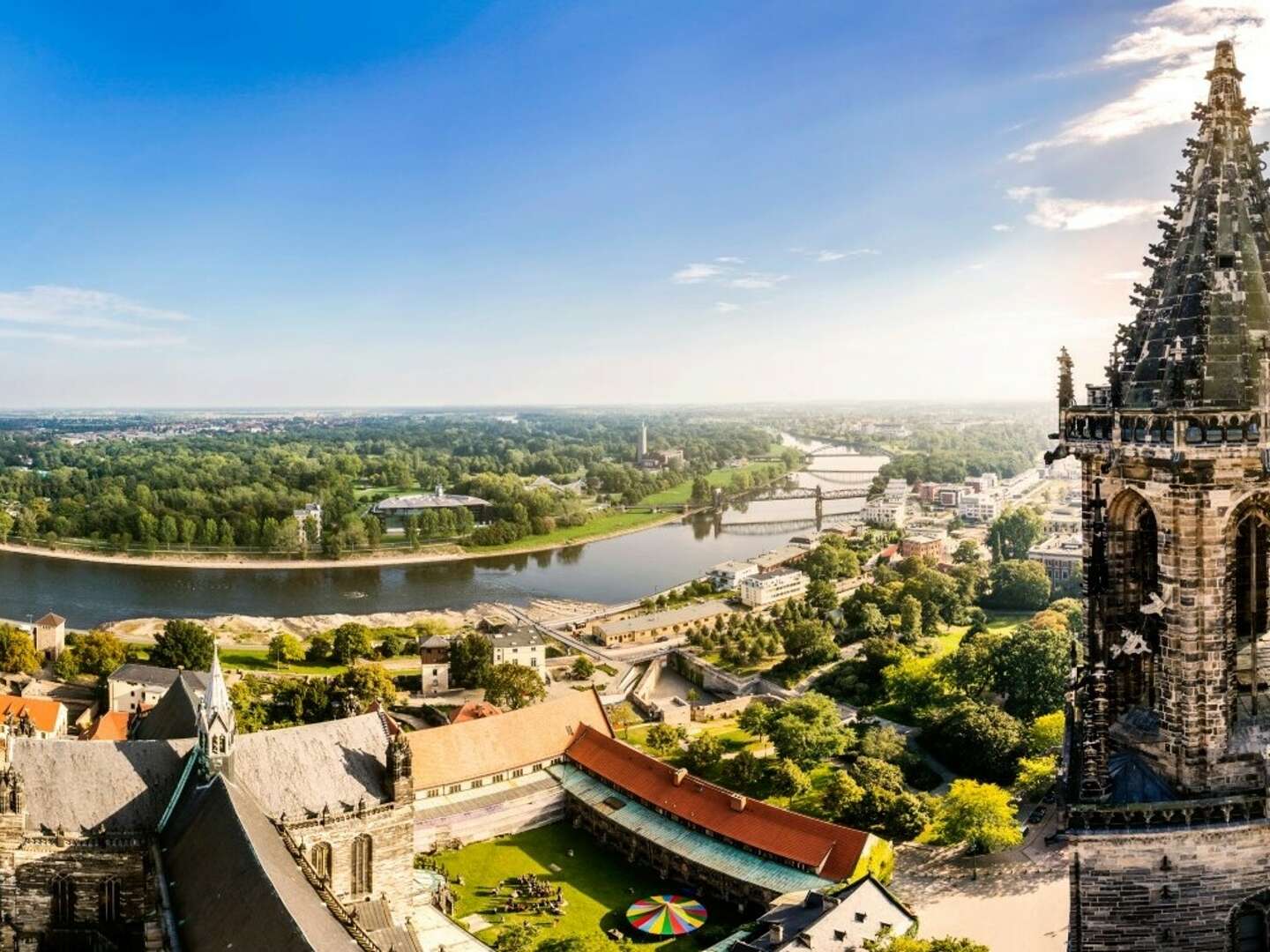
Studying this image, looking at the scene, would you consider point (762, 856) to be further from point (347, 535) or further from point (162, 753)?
point (347, 535)

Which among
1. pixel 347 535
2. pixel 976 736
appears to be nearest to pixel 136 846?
pixel 976 736

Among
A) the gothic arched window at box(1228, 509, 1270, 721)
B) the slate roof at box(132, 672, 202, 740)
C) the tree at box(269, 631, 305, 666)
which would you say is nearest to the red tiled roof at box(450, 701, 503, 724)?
the slate roof at box(132, 672, 202, 740)

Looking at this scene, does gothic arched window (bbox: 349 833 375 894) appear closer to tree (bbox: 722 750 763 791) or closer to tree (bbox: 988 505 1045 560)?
tree (bbox: 722 750 763 791)

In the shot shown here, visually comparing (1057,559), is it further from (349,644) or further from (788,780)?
(349,644)

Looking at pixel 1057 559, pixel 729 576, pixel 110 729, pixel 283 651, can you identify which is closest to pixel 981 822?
pixel 110 729

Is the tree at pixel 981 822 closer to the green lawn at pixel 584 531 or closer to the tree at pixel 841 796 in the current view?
the tree at pixel 841 796

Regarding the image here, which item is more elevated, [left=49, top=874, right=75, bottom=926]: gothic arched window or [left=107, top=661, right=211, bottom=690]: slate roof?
[left=49, top=874, right=75, bottom=926]: gothic arched window
